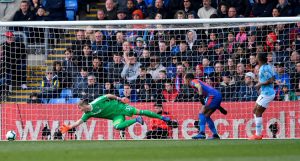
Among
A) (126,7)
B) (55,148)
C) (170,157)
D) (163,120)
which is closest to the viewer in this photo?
(170,157)

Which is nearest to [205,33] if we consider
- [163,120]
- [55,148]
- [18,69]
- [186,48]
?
[186,48]

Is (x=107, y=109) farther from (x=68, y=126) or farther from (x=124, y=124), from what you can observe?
(x=68, y=126)

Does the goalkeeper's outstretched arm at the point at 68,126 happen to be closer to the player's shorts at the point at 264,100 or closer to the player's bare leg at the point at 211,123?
the player's bare leg at the point at 211,123

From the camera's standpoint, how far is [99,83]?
70.3ft

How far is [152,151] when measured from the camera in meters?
15.5

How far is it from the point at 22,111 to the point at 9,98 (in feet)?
1.63

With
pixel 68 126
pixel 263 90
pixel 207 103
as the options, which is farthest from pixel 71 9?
pixel 263 90

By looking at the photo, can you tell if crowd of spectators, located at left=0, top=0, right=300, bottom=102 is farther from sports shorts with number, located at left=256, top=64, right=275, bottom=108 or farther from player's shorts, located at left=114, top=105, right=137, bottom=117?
sports shorts with number, located at left=256, top=64, right=275, bottom=108

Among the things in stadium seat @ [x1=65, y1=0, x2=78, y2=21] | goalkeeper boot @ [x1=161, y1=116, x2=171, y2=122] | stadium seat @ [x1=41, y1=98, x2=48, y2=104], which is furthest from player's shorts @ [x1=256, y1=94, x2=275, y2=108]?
stadium seat @ [x1=65, y1=0, x2=78, y2=21]

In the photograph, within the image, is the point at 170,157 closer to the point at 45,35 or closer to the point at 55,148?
the point at 55,148

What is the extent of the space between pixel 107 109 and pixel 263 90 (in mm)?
3193

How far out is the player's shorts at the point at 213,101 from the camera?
65.9ft

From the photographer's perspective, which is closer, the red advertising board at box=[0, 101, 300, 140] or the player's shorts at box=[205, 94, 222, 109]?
the player's shorts at box=[205, 94, 222, 109]

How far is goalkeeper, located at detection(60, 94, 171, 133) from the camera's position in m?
20.0
